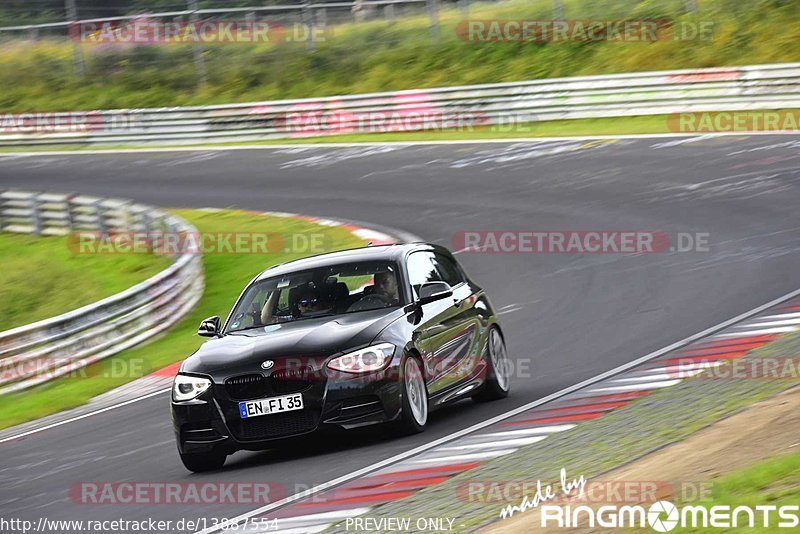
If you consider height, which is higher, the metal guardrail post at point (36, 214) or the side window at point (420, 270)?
the side window at point (420, 270)

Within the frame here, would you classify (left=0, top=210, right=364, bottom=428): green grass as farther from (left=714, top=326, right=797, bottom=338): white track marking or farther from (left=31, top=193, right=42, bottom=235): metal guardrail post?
(left=714, top=326, right=797, bottom=338): white track marking

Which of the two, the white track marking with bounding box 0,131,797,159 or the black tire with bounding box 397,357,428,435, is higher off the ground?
the black tire with bounding box 397,357,428,435

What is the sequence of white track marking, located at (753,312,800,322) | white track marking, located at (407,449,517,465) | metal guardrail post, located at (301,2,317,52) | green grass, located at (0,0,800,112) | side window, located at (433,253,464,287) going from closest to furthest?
white track marking, located at (407,449,517,465) < side window, located at (433,253,464,287) < white track marking, located at (753,312,800,322) < green grass, located at (0,0,800,112) < metal guardrail post, located at (301,2,317,52)

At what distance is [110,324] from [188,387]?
7.65 metres

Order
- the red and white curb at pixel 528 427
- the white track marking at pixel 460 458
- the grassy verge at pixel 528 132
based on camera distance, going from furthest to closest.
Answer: the grassy verge at pixel 528 132
the white track marking at pixel 460 458
the red and white curb at pixel 528 427

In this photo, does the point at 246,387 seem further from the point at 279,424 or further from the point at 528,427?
the point at 528,427

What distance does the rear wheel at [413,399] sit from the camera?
366 inches

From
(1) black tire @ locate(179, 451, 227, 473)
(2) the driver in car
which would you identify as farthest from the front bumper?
(2) the driver in car

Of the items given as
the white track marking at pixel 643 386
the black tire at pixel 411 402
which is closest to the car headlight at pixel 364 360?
the black tire at pixel 411 402

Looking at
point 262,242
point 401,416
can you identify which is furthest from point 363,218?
point 401,416

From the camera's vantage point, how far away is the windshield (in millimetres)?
10086

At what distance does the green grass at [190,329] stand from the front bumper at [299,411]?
532 centimetres

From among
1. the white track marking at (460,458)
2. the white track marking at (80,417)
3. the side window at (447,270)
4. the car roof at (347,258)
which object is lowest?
the white track marking at (80,417)

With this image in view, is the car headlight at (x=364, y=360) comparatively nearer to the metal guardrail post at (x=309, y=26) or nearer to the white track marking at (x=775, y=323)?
the white track marking at (x=775, y=323)
